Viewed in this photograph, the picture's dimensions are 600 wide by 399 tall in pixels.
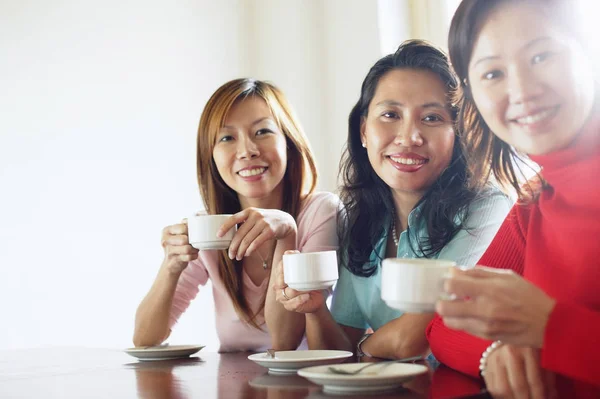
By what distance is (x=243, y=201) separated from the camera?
201cm

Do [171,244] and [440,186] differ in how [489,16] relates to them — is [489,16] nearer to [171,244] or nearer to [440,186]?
[440,186]

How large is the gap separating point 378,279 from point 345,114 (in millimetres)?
1430

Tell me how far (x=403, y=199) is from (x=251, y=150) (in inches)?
16.0

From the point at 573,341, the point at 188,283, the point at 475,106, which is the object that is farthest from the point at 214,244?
the point at 573,341

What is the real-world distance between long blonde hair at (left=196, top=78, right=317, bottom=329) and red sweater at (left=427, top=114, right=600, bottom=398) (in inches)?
34.1

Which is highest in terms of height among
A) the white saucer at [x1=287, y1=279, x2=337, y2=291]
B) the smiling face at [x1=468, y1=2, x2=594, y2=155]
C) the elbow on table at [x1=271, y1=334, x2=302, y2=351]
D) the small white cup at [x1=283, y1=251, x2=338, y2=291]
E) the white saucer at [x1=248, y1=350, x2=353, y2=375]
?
the smiling face at [x1=468, y1=2, x2=594, y2=155]

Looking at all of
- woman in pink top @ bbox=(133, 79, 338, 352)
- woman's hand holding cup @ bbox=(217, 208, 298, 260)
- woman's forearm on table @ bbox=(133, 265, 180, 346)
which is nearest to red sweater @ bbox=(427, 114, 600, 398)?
woman's hand holding cup @ bbox=(217, 208, 298, 260)

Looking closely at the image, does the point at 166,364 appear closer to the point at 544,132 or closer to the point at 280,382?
the point at 280,382

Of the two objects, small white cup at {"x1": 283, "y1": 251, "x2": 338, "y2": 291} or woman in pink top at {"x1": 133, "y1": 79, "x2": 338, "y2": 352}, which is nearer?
small white cup at {"x1": 283, "y1": 251, "x2": 338, "y2": 291}

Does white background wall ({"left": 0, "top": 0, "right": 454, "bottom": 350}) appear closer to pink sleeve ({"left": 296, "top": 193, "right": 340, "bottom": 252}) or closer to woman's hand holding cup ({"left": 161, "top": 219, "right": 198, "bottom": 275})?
pink sleeve ({"left": 296, "top": 193, "right": 340, "bottom": 252})

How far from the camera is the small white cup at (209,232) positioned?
58.5 inches

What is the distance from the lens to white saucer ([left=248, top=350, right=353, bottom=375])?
1.19 m

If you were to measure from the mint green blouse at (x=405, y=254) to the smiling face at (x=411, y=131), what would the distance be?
0.09 m

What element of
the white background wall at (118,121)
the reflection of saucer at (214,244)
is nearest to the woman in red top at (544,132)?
the reflection of saucer at (214,244)
